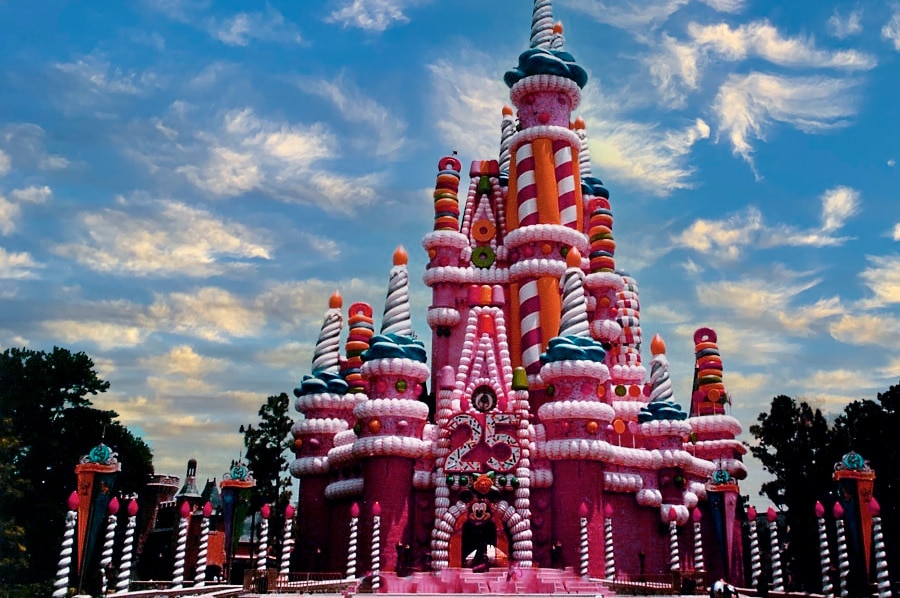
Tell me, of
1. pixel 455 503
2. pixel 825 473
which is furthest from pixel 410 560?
pixel 825 473

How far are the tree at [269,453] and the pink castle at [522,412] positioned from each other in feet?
15.5

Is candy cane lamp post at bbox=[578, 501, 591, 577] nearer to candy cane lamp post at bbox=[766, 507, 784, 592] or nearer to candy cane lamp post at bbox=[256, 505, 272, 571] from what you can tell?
candy cane lamp post at bbox=[766, 507, 784, 592]

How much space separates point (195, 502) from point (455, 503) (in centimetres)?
2709

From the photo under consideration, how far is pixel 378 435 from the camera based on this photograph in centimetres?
2994

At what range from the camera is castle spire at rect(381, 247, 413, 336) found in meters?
32.3

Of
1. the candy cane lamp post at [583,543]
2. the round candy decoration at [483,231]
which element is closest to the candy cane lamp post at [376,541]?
the candy cane lamp post at [583,543]

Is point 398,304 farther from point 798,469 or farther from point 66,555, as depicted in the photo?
point 798,469

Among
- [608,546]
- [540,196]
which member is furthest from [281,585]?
[540,196]

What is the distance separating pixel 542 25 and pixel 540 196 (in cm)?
1099

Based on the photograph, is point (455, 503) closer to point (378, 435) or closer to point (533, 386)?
point (378, 435)

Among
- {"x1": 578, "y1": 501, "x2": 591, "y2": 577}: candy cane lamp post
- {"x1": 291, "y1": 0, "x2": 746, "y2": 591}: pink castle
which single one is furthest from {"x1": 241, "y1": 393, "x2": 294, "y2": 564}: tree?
{"x1": 578, "y1": 501, "x2": 591, "y2": 577}: candy cane lamp post

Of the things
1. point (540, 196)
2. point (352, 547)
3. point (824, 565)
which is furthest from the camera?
point (540, 196)

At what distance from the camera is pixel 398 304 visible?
32.9 metres

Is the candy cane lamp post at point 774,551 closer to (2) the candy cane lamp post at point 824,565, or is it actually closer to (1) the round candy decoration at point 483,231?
(2) the candy cane lamp post at point 824,565
